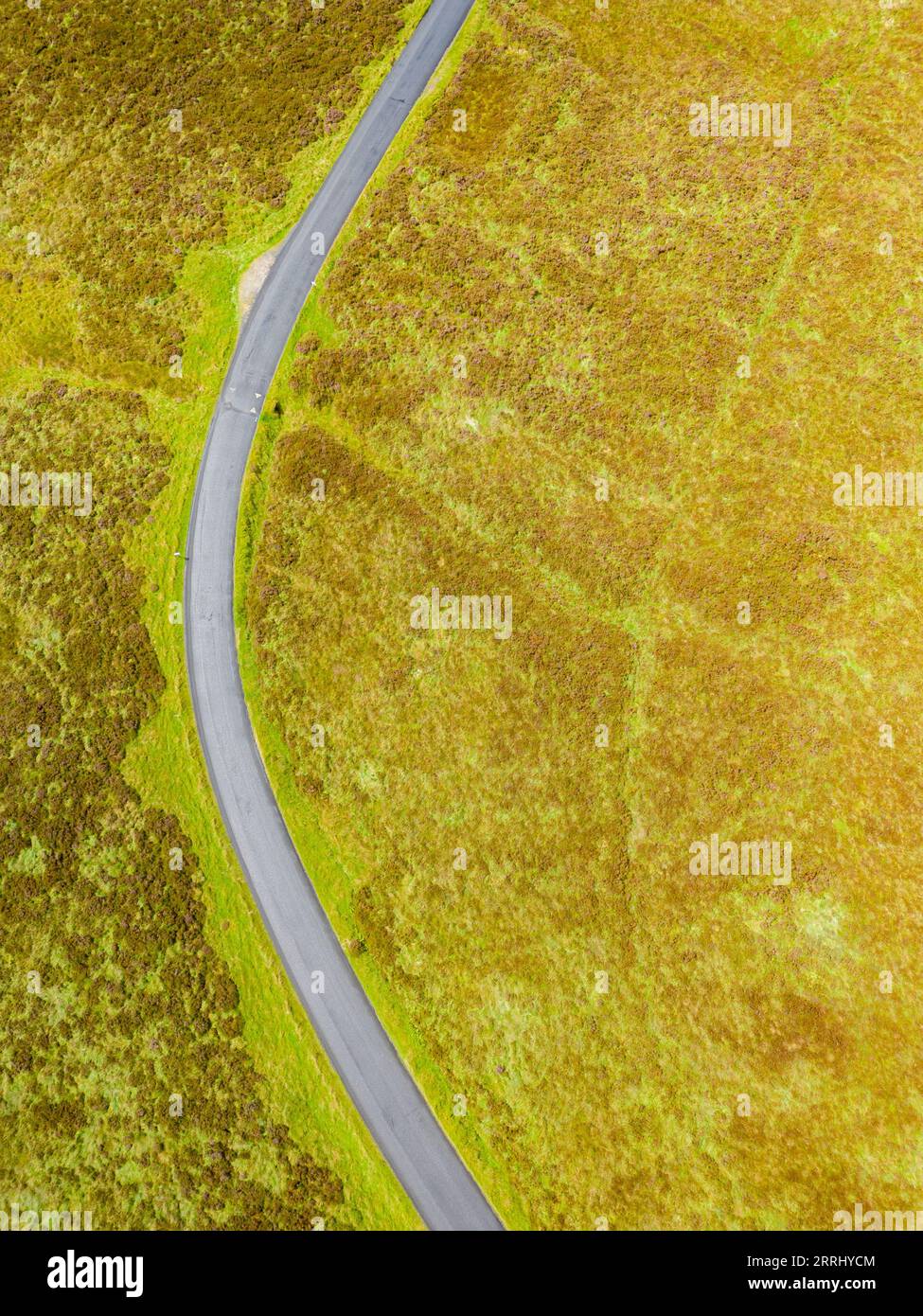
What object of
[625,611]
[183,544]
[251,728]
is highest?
[183,544]

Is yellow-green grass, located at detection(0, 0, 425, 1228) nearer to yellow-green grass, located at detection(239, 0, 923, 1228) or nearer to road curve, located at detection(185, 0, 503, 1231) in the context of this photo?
road curve, located at detection(185, 0, 503, 1231)

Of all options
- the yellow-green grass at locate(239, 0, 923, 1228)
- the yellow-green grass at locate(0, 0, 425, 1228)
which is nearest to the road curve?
the yellow-green grass at locate(0, 0, 425, 1228)

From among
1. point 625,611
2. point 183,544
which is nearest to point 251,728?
point 183,544

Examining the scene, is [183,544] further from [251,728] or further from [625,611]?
[625,611]

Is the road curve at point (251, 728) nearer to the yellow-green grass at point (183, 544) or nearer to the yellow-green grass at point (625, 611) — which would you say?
the yellow-green grass at point (183, 544)

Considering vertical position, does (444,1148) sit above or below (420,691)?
below

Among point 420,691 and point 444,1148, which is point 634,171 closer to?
point 420,691
